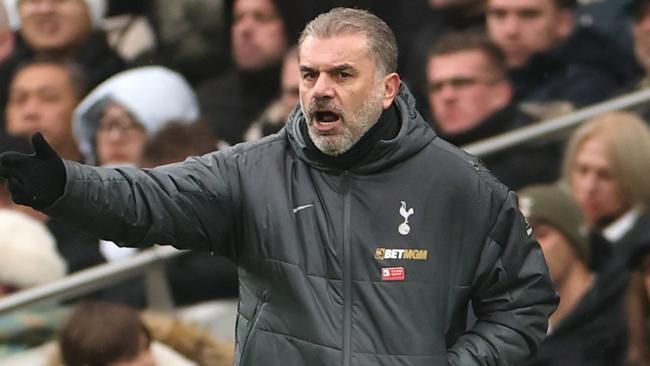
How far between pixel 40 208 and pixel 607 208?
3.19 metres

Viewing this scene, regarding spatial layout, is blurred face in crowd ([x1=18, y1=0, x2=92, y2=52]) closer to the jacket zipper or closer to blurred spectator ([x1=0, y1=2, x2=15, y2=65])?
blurred spectator ([x1=0, y1=2, x2=15, y2=65])

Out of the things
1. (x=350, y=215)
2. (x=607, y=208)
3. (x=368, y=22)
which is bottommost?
(x=607, y=208)

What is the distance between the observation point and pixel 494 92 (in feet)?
23.3

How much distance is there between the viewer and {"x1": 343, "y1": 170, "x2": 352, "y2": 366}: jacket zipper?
4.47 metres

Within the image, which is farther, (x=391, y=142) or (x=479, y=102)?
(x=479, y=102)

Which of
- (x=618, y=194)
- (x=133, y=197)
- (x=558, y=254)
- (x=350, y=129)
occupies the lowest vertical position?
(x=558, y=254)

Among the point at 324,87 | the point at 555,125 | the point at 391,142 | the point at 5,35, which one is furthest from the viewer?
the point at 5,35

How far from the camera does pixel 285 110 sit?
7.46 meters

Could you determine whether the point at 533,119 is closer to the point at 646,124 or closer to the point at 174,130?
the point at 646,124

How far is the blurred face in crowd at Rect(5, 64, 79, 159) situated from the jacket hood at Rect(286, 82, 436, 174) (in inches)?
134

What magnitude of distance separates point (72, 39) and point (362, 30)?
386cm

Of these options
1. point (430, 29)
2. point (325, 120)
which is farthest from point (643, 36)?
point (325, 120)

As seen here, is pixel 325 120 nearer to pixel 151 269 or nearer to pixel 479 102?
pixel 479 102

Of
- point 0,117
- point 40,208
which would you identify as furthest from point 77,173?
point 0,117
